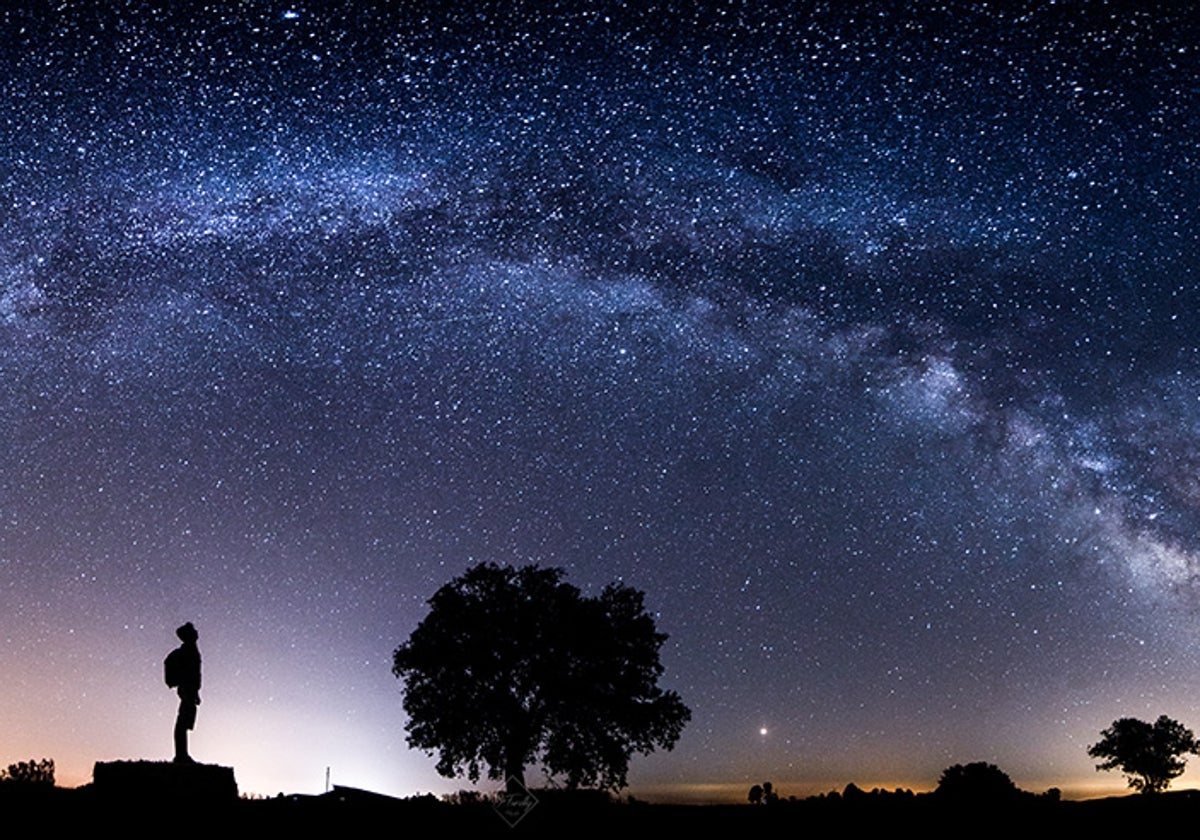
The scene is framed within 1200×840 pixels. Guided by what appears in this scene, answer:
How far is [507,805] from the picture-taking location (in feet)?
44.6

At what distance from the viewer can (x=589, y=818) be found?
17.5 metres

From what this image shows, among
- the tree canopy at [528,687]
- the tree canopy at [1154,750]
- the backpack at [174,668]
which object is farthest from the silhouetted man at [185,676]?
the tree canopy at [1154,750]

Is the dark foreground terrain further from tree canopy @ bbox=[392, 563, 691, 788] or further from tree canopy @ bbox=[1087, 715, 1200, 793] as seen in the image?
tree canopy @ bbox=[1087, 715, 1200, 793]

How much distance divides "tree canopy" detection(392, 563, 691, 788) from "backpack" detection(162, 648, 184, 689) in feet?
61.6

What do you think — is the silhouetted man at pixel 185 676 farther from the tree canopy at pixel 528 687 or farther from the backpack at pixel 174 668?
the tree canopy at pixel 528 687

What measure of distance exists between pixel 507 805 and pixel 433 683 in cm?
2263

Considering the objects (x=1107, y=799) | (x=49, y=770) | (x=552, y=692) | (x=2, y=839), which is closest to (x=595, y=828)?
(x=2, y=839)

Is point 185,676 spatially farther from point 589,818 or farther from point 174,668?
point 589,818

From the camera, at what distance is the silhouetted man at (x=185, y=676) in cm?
1666

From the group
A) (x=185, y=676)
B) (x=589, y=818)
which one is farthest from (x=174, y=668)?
(x=589, y=818)

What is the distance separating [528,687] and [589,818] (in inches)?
703

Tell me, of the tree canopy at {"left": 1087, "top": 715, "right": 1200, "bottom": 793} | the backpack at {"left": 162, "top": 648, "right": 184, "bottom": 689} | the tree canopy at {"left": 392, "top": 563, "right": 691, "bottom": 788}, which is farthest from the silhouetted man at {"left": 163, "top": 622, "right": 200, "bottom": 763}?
the tree canopy at {"left": 1087, "top": 715, "right": 1200, "bottom": 793}

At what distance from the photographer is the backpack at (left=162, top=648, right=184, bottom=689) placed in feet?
55.0

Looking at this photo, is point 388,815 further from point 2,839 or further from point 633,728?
point 633,728
